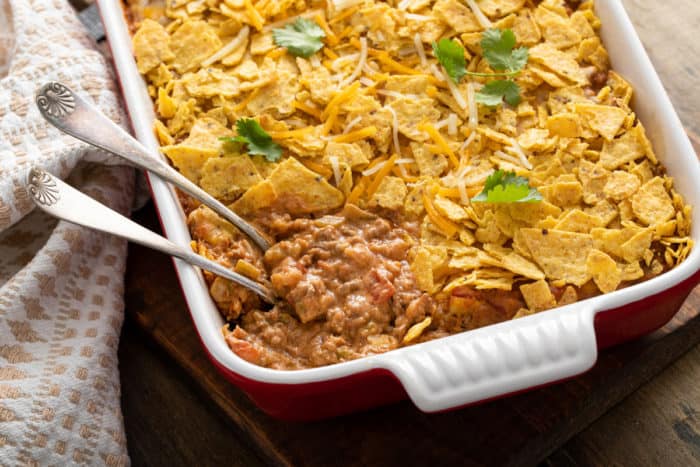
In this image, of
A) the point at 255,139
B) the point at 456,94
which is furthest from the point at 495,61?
the point at 255,139

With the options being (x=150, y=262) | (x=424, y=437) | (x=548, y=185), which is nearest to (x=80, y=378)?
(x=150, y=262)

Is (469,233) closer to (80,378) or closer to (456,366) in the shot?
(456,366)

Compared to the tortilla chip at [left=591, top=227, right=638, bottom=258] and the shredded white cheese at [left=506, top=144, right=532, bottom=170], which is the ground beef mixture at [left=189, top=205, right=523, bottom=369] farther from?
the shredded white cheese at [left=506, top=144, right=532, bottom=170]

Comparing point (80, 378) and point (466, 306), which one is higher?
point (466, 306)

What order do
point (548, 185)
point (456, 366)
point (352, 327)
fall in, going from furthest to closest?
point (548, 185)
point (352, 327)
point (456, 366)

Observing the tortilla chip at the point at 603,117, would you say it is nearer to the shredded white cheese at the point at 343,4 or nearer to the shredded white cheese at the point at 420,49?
the shredded white cheese at the point at 420,49

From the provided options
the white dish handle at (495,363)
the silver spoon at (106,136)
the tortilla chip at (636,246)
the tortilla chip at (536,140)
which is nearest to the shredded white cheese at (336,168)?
the silver spoon at (106,136)

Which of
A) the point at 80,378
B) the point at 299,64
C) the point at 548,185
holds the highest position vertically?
the point at 299,64
